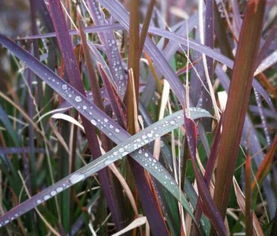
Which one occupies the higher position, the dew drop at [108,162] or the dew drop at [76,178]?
the dew drop at [108,162]

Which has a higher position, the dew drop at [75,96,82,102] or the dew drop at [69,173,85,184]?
the dew drop at [75,96,82,102]

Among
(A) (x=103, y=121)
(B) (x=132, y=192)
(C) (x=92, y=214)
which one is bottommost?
(C) (x=92, y=214)

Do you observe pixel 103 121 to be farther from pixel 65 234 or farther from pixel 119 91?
pixel 65 234

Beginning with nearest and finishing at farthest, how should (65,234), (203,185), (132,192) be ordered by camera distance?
(203,185)
(132,192)
(65,234)

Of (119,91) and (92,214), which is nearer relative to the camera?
(119,91)

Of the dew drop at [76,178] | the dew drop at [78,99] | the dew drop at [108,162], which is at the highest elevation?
the dew drop at [78,99]

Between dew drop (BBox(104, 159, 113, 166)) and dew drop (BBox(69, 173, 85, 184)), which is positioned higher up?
dew drop (BBox(104, 159, 113, 166))

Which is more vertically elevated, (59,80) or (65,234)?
(59,80)

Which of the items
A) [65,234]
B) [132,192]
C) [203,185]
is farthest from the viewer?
[65,234]

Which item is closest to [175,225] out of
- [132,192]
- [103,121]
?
[132,192]

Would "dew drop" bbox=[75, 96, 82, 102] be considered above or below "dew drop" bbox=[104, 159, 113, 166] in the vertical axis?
above

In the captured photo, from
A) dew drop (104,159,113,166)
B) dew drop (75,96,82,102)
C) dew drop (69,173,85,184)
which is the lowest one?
dew drop (69,173,85,184)
